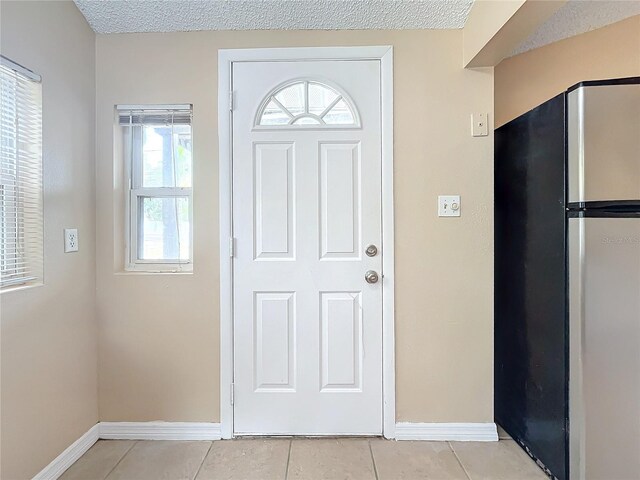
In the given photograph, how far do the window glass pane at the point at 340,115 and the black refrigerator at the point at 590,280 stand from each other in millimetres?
917

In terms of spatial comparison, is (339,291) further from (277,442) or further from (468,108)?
(468,108)

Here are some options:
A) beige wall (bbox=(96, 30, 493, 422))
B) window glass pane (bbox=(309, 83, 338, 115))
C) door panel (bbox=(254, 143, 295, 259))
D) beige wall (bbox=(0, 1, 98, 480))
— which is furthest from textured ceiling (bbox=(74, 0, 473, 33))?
door panel (bbox=(254, 143, 295, 259))

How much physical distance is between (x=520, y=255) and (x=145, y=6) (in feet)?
7.45

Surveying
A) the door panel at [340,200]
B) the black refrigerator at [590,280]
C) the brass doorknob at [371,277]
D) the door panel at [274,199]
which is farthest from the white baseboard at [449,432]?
the door panel at [274,199]

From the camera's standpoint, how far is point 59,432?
175cm

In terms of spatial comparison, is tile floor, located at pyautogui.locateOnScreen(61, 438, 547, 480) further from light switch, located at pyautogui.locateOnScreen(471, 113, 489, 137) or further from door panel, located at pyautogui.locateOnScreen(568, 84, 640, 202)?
light switch, located at pyautogui.locateOnScreen(471, 113, 489, 137)

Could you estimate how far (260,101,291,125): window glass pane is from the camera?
202cm

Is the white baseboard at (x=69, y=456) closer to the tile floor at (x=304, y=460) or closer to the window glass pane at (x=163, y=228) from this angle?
the tile floor at (x=304, y=460)

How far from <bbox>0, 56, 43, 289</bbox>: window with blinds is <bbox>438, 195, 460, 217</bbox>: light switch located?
1.94 m

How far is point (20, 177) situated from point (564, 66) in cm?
296

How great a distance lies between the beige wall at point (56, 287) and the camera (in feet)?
4.97

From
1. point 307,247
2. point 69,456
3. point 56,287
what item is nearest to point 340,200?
point 307,247

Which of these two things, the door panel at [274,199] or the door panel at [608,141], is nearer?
the door panel at [608,141]

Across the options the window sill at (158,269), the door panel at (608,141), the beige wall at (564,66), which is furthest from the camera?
the beige wall at (564,66)
